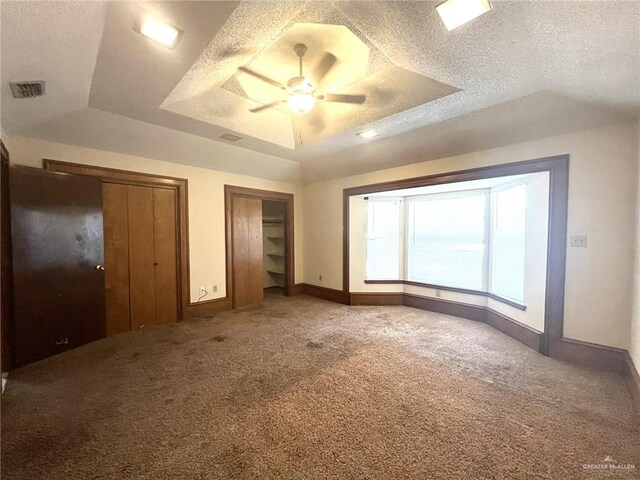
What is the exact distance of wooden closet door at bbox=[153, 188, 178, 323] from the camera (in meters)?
3.82

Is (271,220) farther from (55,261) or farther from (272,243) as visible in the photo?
(55,261)

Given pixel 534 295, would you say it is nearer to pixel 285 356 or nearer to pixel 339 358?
pixel 339 358

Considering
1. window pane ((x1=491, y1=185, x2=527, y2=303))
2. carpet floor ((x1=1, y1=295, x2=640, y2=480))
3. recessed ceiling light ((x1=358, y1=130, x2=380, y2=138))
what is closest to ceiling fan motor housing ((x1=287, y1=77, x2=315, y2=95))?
recessed ceiling light ((x1=358, y1=130, x2=380, y2=138))

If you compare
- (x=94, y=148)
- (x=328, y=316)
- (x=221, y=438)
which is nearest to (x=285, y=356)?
(x=221, y=438)

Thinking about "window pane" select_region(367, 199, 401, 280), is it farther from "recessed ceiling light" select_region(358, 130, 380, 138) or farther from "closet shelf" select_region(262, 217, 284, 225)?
"closet shelf" select_region(262, 217, 284, 225)

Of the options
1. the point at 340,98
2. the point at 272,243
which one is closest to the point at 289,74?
the point at 340,98

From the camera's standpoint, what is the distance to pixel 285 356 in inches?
108

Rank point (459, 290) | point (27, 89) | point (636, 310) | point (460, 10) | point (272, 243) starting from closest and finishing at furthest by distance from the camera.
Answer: point (460, 10) < point (27, 89) < point (636, 310) < point (459, 290) < point (272, 243)

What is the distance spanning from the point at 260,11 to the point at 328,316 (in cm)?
373

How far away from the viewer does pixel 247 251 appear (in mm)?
4848

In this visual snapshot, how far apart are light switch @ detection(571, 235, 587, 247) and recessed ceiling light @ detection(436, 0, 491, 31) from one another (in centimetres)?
239

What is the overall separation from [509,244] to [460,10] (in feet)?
9.96

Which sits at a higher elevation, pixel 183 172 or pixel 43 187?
pixel 183 172

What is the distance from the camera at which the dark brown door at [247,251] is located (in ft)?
15.3
